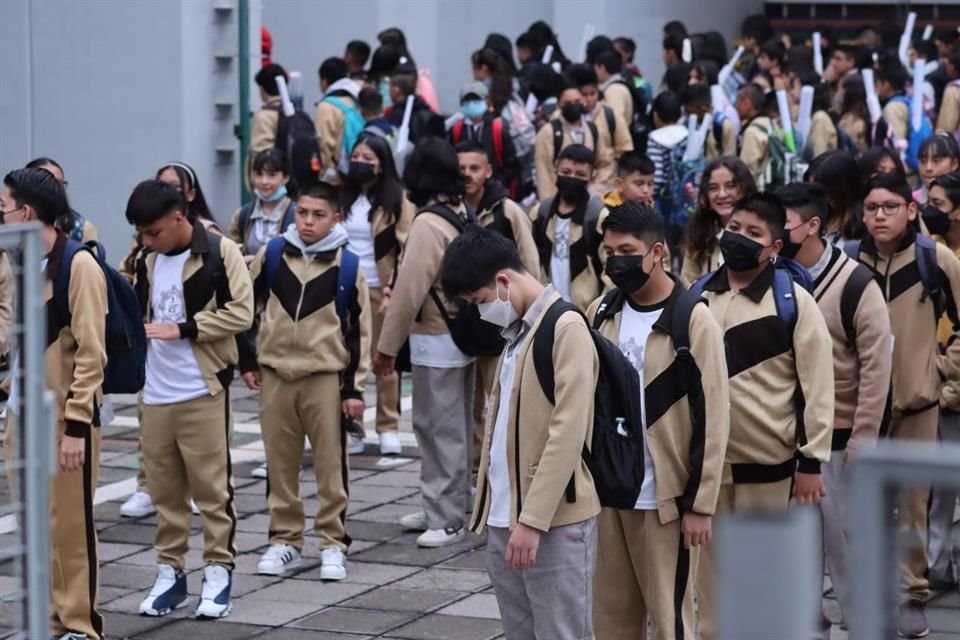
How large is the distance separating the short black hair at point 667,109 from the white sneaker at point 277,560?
644 cm

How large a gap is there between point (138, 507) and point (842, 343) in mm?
3663

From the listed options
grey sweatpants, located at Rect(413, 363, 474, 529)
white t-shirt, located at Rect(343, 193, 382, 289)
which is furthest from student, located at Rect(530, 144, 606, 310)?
white t-shirt, located at Rect(343, 193, 382, 289)

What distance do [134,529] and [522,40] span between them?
1088 centimetres

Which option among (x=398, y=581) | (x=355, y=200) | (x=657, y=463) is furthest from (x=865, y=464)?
(x=355, y=200)

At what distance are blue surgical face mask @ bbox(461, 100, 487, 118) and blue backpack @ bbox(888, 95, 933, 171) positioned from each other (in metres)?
3.24

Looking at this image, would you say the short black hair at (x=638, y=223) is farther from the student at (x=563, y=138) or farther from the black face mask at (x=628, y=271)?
the student at (x=563, y=138)

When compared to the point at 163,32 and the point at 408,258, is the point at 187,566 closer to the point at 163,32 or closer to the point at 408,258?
the point at 408,258

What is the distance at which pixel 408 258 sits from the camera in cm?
776

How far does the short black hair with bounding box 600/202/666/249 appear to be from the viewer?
17.7 feet

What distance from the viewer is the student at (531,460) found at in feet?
16.1

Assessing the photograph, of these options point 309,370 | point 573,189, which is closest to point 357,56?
point 573,189

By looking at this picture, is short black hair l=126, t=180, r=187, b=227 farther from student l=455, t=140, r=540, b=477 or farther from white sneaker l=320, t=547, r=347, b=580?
student l=455, t=140, r=540, b=477

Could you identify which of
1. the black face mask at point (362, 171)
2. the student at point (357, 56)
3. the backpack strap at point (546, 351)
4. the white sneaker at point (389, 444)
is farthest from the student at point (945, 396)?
the student at point (357, 56)

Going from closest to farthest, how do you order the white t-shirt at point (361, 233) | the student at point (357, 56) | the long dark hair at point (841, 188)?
1. the long dark hair at point (841, 188)
2. the white t-shirt at point (361, 233)
3. the student at point (357, 56)
